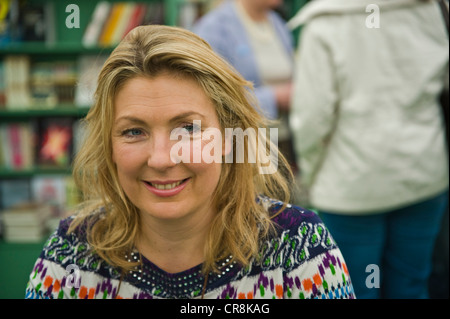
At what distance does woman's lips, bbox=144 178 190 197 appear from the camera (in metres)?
1.05

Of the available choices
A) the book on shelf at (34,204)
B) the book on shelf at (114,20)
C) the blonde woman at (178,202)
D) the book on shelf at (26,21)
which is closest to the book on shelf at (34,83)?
the book on shelf at (26,21)

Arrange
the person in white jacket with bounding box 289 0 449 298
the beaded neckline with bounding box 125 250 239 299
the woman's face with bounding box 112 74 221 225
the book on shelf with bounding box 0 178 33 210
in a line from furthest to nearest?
the book on shelf with bounding box 0 178 33 210 < the person in white jacket with bounding box 289 0 449 298 < the beaded neckline with bounding box 125 250 239 299 < the woman's face with bounding box 112 74 221 225

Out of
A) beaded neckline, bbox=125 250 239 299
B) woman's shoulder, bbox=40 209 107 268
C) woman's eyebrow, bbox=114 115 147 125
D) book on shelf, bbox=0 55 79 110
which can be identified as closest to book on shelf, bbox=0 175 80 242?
book on shelf, bbox=0 55 79 110

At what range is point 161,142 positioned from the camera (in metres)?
1.00

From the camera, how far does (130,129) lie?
1.04 m

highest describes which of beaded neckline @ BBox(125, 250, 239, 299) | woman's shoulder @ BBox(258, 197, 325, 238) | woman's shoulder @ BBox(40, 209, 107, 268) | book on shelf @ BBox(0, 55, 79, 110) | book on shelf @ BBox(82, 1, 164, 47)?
book on shelf @ BBox(82, 1, 164, 47)

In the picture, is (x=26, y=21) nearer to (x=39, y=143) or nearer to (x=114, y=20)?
(x=114, y=20)

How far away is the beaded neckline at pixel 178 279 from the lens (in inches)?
44.1

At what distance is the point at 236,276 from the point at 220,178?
25cm

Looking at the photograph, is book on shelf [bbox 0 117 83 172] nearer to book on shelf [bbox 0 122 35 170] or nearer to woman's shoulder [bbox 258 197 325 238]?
book on shelf [bbox 0 122 35 170]

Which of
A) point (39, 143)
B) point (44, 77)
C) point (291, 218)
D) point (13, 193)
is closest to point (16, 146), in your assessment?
point (39, 143)

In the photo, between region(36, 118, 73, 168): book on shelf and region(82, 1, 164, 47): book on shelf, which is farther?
region(36, 118, 73, 168): book on shelf

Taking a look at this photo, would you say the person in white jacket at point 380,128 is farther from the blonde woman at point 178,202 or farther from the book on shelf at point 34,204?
the book on shelf at point 34,204
